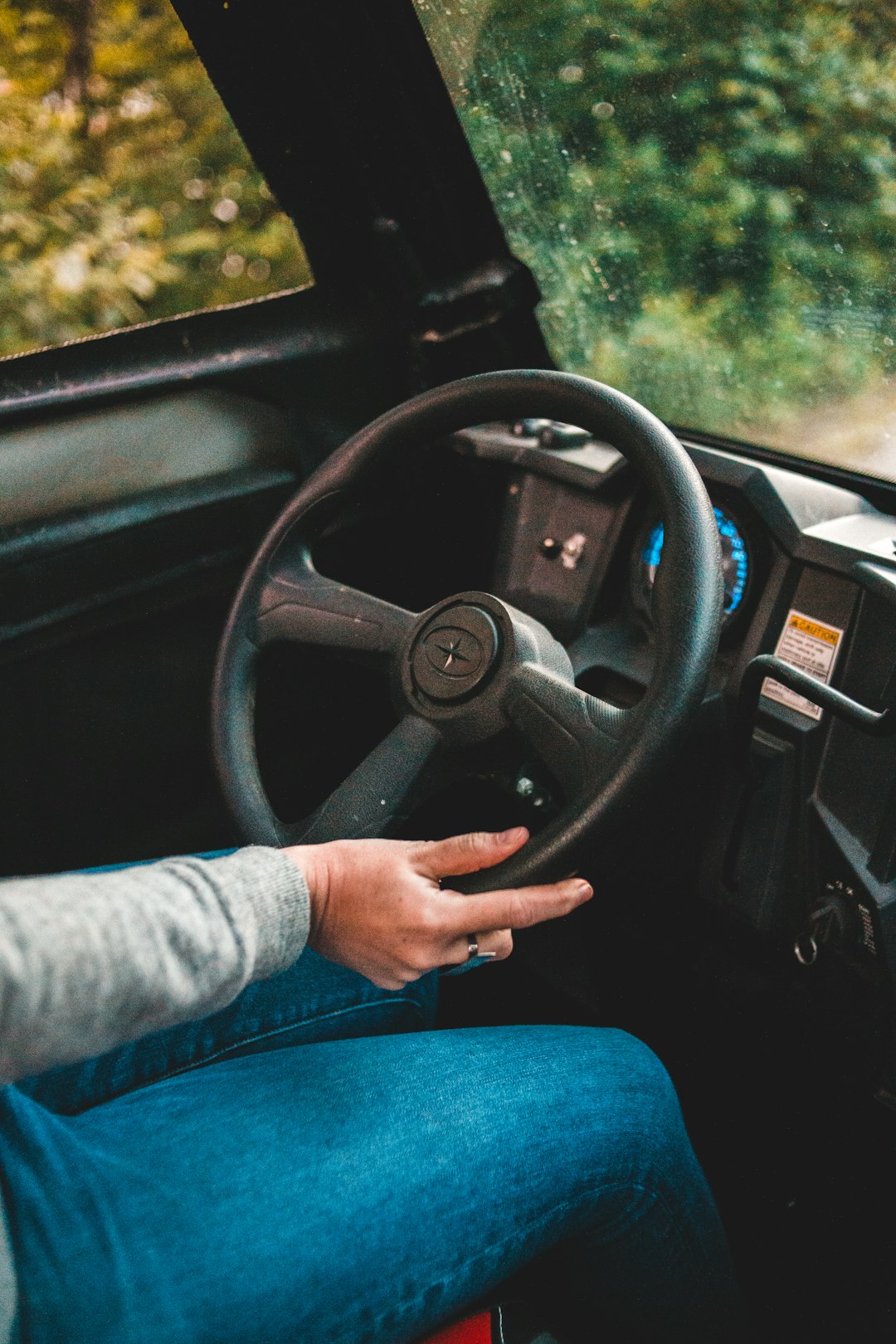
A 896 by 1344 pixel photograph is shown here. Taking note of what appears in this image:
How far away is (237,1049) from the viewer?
938 mm

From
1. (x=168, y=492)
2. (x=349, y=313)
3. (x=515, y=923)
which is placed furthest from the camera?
(x=349, y=313)

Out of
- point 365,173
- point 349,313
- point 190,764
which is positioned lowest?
point 190,764

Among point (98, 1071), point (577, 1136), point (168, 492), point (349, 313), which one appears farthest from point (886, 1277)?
point (349, 313)

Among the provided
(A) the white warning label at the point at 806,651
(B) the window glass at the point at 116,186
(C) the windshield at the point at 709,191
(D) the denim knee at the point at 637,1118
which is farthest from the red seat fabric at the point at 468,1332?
(B) the window glass at the point at 116,186

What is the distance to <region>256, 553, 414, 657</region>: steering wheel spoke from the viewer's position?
1.12 meters

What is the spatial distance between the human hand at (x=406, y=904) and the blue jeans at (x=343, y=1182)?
0.10m

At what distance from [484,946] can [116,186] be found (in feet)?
4.48

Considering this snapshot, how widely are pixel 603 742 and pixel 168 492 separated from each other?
0.83 meters

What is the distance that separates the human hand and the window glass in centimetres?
97

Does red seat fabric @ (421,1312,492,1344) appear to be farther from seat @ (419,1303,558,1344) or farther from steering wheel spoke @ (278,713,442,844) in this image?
steering wheel spoke @ (278,713,442,844)

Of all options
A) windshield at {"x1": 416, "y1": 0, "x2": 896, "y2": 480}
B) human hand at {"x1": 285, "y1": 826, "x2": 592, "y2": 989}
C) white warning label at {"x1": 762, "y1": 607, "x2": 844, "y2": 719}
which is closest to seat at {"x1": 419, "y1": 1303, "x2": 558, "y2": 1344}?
human hand at {"x1": 285, "y1": 826, "x2": 592, "y2": 989}

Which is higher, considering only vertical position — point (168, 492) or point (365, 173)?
point (365, 173)

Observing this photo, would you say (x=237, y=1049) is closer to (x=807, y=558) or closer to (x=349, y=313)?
(x=807, y=558)

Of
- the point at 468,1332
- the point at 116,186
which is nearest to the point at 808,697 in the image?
the point at 468,1332
